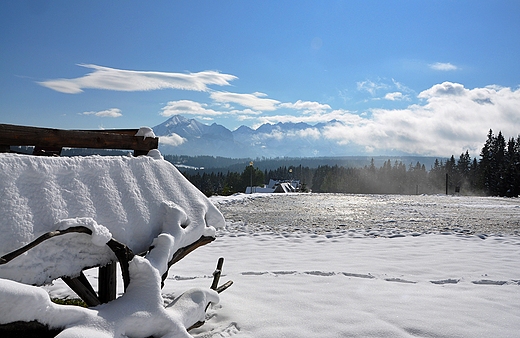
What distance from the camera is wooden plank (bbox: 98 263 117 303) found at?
297 cm

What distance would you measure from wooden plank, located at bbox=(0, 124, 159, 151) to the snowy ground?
1785mm

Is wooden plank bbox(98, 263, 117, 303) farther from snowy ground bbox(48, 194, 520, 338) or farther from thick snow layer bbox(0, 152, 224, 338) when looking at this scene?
snowy ground bbox(48, 194, 520, 338)

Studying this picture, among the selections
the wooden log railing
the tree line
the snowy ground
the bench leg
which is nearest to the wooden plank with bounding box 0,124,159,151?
the wooden log railing

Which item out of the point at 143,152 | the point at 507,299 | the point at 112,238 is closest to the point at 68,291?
the point at 143,152

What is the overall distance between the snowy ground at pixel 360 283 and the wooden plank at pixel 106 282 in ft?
2.78

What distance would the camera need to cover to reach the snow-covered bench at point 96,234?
186cm

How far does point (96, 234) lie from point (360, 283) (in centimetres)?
386

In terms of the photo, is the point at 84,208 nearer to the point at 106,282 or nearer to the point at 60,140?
the point at 60,140

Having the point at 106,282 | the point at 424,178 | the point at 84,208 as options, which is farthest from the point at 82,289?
the point at 424,178

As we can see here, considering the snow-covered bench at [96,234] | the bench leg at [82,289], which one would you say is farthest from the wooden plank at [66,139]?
the bench leg at [82,289]

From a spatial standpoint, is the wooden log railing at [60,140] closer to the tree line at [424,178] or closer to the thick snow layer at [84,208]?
the thick snow layer at [84,208]

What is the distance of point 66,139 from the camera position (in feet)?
8.23

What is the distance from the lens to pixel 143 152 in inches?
123

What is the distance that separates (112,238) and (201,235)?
0.82 metres
